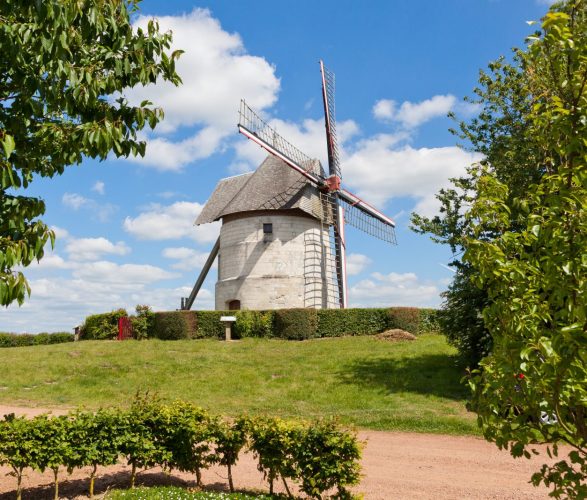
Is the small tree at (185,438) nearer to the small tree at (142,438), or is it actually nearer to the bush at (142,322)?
the small tree at (142,438)

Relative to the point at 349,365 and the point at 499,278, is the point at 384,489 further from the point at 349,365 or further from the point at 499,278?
the point at 349,365

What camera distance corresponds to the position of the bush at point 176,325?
101 feet

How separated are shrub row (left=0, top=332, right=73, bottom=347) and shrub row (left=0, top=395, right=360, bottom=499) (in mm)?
30456

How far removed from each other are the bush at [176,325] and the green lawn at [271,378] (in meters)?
2.26

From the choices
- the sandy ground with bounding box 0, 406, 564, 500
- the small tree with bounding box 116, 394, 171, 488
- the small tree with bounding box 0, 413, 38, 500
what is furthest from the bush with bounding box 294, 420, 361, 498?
the small tree with bounding box 0, 413, 38, 500

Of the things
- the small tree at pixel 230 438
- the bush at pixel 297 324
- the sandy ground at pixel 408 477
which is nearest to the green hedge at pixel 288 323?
the bush at pixel 297 324

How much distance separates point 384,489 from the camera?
29.7 ft

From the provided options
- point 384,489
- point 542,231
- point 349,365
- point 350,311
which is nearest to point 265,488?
point 384,489

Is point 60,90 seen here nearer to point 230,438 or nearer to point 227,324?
point 230,438

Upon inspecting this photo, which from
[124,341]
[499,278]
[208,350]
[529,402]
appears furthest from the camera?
[124,341]

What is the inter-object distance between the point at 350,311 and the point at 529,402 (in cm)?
2677

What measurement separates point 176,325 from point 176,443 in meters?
22.3

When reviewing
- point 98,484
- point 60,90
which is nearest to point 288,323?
point 98,484

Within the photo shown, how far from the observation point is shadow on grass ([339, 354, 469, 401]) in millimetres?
18203
